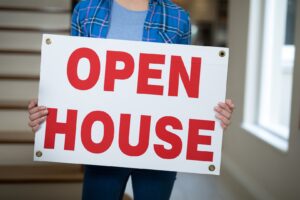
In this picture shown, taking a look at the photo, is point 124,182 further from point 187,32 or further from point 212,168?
point 187,32

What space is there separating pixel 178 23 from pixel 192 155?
0.40 meters

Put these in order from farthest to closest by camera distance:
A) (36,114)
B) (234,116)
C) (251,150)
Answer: (234,116), (251,150), (36,114)

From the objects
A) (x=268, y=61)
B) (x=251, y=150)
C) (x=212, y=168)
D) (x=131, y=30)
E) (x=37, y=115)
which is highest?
(x=268, y=61)

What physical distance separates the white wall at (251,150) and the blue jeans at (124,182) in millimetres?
1226

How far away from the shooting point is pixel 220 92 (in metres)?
1.11

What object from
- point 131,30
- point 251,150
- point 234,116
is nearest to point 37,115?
point 131,30

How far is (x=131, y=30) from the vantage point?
1.15 m

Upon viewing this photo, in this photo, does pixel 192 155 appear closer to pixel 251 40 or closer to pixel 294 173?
pixel 294 173

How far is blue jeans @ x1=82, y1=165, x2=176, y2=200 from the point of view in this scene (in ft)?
3.83

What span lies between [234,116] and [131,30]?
2498mm

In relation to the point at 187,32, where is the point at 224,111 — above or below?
below

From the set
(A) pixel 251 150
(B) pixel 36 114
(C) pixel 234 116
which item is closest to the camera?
(B) pixel 36 114

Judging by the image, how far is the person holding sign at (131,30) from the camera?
3.74 feet

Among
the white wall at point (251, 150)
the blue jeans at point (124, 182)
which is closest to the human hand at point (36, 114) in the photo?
the blue jeans at point (124, 182)
